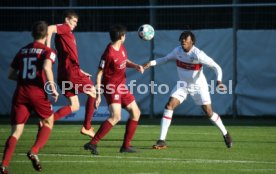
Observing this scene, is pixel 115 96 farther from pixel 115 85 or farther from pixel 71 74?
pixel 71 74

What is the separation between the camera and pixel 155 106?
26.1 metres

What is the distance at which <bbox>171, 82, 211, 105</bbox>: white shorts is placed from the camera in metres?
16.9

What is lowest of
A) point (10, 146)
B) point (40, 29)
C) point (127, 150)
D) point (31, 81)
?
point (127, 150)

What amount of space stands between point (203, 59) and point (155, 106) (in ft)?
31.4

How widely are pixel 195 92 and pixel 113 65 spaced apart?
2.46 metres

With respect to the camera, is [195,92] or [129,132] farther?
[195,92]

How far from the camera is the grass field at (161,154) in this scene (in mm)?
12719

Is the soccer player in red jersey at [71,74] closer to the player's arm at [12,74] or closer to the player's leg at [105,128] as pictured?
the player's leg at [105,128]

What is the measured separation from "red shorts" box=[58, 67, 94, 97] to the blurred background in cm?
847

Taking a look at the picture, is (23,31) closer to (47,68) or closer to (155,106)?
(155,106)

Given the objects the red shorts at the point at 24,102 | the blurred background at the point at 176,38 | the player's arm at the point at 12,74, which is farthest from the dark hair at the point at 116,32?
the blurred background at the point at 176,38

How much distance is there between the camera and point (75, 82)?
1683cm

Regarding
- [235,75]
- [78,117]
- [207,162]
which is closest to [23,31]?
[78,117]

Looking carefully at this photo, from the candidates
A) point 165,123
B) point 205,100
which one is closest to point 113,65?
point 165,123
